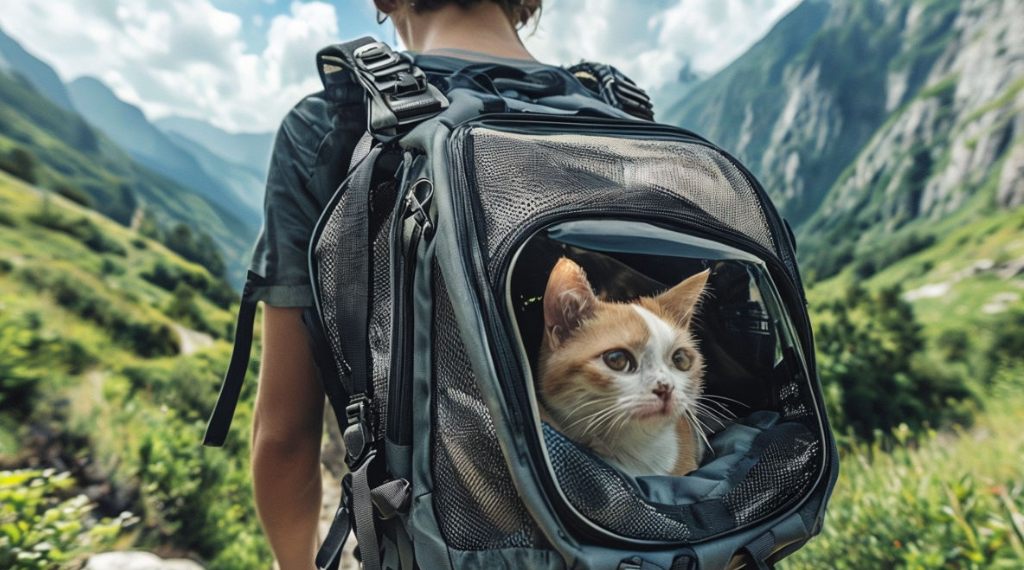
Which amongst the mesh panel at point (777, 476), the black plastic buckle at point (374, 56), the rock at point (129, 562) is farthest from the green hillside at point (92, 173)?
the mesh panel at point (777, 476)

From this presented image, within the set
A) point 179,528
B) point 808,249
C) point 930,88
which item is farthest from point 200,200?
point 930,88

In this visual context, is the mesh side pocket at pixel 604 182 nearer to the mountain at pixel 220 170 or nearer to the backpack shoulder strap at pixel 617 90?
the backpack shoulder strap at pixel 617 90

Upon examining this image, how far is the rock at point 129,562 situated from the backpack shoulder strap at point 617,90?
6.59 ft

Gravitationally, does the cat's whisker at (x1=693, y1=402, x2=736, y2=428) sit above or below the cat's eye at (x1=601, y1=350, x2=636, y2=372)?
below

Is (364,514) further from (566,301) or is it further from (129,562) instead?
(129,562)

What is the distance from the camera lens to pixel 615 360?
883 mm

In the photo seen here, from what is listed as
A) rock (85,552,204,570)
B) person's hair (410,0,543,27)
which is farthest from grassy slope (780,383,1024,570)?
rock (85,552,204,570)

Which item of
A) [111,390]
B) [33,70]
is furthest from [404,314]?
[33,70]

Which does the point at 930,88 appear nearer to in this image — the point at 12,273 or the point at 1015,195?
the point at 1015,195

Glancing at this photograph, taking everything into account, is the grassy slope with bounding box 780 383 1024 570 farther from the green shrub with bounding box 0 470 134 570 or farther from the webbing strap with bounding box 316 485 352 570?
the green shrub with bounding box 0 470 134 570

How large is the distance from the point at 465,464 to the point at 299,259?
16.3 inches

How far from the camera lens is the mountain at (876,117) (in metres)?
4.79

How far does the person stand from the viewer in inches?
37.3

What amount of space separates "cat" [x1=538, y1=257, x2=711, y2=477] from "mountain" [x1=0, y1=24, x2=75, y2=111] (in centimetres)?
371
